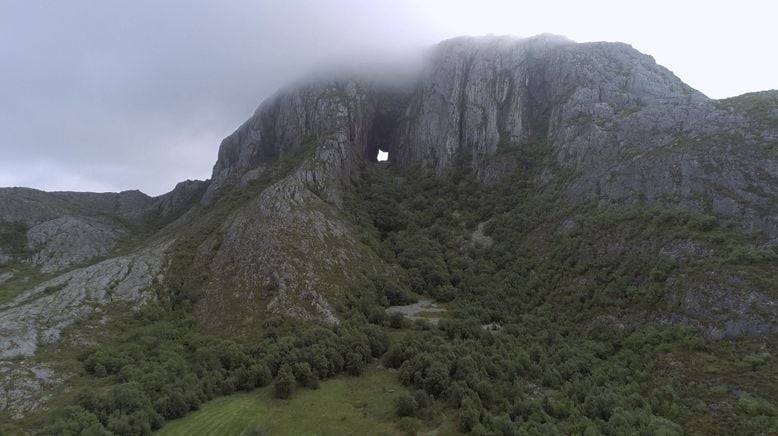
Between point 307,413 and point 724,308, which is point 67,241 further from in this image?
point 724,308

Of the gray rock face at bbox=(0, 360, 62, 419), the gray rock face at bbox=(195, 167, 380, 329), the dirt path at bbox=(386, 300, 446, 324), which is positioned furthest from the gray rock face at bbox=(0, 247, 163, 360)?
the dirt path at bbox=(386, 300, 446, 324)

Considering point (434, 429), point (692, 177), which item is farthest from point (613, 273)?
point (434, 429)

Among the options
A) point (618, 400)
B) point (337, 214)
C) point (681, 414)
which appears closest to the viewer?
point (681, 414)

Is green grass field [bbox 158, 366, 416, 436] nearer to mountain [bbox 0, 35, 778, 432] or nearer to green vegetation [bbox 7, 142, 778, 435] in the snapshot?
green vegetation [bbox 7, 142, 778, 435]

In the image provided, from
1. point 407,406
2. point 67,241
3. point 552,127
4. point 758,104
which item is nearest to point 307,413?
point 407,406

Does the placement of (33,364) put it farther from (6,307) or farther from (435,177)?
(435,177)
